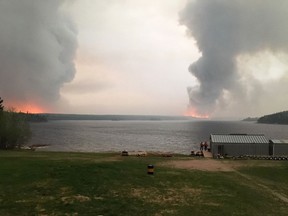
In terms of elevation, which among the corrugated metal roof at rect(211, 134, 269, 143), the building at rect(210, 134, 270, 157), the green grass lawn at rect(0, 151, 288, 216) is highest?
the corrugated metal roof at rect(211, 134, 269, 143)

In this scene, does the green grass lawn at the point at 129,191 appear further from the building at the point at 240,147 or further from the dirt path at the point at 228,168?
the building at the point at 240,147

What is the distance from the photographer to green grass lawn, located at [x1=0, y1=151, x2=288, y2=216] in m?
22.4

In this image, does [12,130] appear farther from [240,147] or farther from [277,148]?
[277,148]

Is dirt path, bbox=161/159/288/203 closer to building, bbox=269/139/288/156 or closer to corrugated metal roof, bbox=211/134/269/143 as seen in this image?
corrugated metal roof, bbox=211/134/269/143

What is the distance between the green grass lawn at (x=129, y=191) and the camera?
22.4 meters

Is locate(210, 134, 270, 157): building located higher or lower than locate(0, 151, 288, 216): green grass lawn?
higher

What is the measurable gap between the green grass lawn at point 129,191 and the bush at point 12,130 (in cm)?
4611

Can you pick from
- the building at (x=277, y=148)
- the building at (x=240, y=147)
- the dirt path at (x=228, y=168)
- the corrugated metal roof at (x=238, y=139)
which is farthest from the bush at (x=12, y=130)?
the building at (x=277, y=148)

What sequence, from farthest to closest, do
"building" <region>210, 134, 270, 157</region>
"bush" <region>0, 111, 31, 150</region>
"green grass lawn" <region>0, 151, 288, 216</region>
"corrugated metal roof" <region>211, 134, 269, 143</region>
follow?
"bush" <region>0, 111, 31, 150</region>, "corrugated metal roof" <region>211, 134, 269, 143</region>, "building" <region>210, 134, 270, 157</region>, "green grass lawn" <region>0, 151, 288, 216</region>

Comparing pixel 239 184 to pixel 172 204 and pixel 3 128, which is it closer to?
pixel 172 204

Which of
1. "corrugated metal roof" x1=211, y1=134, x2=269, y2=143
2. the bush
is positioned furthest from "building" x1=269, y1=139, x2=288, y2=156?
the bush

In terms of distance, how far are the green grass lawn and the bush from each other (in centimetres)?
4611

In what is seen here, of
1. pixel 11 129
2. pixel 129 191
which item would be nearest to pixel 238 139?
pixel 129 191

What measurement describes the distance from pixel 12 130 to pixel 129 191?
61162mm
